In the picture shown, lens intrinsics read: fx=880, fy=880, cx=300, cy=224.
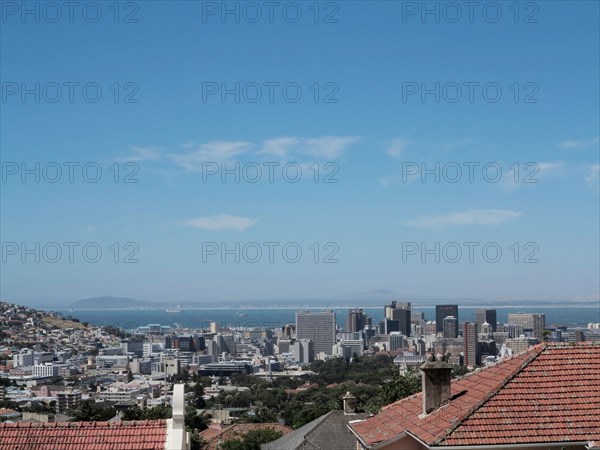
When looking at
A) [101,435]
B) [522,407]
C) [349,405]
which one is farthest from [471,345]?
[101,435]

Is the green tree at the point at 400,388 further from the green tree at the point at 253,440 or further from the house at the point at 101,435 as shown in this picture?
the house at the point at 101,435

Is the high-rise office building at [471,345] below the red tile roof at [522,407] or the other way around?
below

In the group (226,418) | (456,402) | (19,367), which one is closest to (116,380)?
(19,367)

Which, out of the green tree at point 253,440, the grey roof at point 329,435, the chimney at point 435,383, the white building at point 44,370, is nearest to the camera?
the chimney at point 435,383

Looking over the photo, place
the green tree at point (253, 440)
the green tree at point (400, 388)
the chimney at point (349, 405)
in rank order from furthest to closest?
1. the green tree at point (253, 440)
2. the green tree at point (400, 388)
3. the chimney at point (349, 405)

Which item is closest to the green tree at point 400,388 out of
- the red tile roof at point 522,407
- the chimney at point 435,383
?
the red tile roof at point 522,407

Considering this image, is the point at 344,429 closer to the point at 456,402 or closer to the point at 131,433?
the point at 456,402

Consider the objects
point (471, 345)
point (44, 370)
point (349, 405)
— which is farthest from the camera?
point (471, 345)

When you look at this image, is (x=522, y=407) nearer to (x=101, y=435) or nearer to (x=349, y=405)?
(x=101, y=435)
